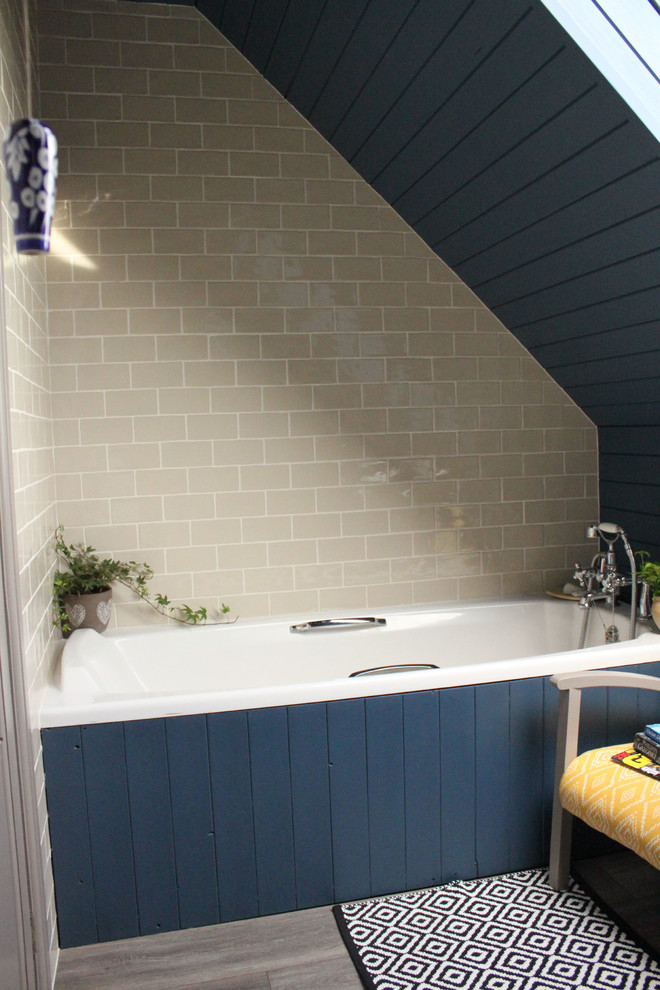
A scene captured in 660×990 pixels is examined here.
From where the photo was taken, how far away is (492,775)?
2.50m

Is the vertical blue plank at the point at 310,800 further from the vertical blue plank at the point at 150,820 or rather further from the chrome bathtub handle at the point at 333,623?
the chrome bathtub handle at the point at 333,623

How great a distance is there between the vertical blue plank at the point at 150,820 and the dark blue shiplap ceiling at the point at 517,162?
202 cm

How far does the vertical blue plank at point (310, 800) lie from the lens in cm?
235

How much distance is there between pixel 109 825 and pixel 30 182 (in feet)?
6.29

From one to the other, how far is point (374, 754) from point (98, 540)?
151 centimetres

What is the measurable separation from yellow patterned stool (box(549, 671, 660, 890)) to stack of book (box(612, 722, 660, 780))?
0.08 feet

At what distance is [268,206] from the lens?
131 inches

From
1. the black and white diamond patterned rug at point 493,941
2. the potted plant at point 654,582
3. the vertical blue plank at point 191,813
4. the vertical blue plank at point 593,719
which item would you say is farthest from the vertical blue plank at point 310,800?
the potted plant at point 654,582

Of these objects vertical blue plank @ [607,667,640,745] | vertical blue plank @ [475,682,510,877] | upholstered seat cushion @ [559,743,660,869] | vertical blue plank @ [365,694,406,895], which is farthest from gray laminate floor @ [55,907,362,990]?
vertical blue plank @ [607,667,640,745]

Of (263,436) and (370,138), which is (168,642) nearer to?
(263,436)

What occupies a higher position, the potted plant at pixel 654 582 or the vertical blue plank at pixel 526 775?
the potted plant at pixel 654 582

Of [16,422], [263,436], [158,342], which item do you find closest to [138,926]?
[16,422]

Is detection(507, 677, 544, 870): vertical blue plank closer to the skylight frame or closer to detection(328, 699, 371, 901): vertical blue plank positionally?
detection(328, 699, 371, 901): vertical blue plank

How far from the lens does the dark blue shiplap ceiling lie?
2105mm
